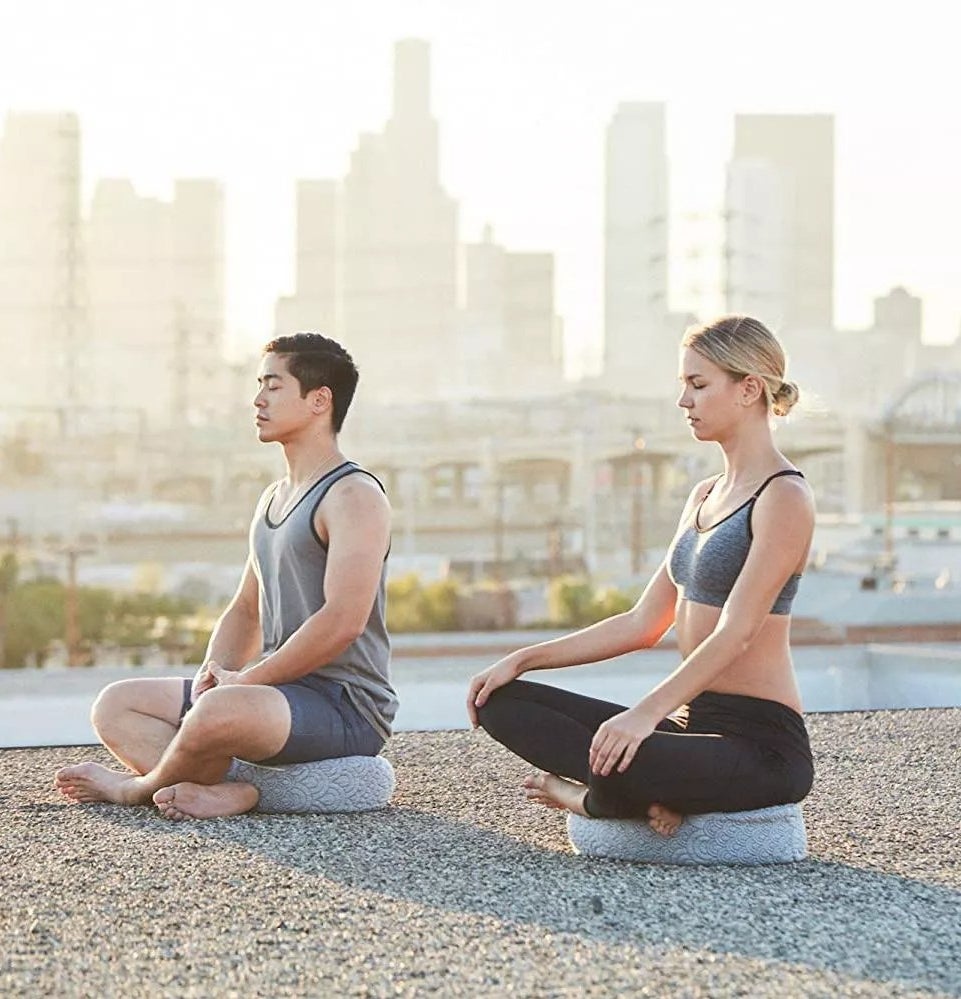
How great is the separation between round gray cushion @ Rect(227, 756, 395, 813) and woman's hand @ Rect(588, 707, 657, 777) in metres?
0.85

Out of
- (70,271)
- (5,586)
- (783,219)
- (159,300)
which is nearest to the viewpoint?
(5,586)

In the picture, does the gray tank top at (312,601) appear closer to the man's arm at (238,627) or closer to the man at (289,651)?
the man at (289,651)

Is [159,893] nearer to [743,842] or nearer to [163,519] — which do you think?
[743,842]

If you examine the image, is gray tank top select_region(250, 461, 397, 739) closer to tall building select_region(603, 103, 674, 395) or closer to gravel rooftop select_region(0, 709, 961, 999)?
gravel rooftop select_region(0, 709, 961, 999)

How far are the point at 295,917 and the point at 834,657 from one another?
4.98m

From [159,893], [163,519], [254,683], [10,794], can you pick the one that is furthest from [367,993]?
[163,519]

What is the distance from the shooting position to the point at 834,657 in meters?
7.45

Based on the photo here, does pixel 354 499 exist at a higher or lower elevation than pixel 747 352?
lower

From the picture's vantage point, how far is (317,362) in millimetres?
3861

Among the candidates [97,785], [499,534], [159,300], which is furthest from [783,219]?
[97,785]

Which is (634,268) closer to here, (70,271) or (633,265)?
(633,265)

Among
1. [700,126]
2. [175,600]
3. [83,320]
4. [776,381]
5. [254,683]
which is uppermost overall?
[700,126]

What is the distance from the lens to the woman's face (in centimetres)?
330

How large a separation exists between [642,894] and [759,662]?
524 mm
